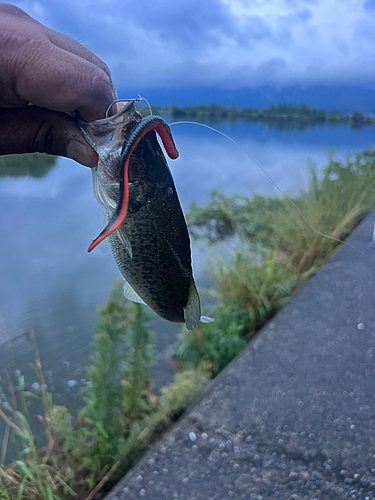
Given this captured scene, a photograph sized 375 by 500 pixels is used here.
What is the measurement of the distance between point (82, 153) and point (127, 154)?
13.1 inches

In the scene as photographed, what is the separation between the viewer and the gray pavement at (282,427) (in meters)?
1.67

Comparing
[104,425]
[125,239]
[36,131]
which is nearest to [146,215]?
[125,239]

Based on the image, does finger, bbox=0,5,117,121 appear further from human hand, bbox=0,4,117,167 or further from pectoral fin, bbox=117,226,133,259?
pectoral fin, bbox=117,226,133,259

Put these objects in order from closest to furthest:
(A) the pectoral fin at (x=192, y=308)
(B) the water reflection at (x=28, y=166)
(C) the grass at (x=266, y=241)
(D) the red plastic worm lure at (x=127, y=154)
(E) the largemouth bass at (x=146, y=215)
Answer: (D) the red plastic worm lure at (x=127, y=154) → (E) the largemouth bass at (x=146, y=215) → (A) the pectoral fin at (x=192, y=308) → (C) the grass at (x=266, y=241) → (B) the water reflection at (x=28, y=166)

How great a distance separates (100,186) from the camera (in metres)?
0.83

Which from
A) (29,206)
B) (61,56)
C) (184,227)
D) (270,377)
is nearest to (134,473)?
(270,377)

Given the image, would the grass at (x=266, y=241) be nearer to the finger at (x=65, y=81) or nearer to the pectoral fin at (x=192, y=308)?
the pectoral fin at (x=192, y=308)

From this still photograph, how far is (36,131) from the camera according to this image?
3.34 feet

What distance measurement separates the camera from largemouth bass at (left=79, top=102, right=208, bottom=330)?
75 centimetres

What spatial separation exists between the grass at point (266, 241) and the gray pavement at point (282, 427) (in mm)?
183

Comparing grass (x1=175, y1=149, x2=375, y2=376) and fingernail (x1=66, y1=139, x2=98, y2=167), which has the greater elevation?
fingernail (x1=66, y1=139, x2=98, y2=167)

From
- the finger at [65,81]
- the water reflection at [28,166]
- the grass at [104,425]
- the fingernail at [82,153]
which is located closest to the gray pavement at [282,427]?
the grass at [104,425]

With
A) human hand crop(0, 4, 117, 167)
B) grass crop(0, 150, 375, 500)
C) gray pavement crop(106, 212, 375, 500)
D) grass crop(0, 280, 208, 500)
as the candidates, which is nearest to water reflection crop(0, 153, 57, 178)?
grass crop(0, 150, 375, 500)

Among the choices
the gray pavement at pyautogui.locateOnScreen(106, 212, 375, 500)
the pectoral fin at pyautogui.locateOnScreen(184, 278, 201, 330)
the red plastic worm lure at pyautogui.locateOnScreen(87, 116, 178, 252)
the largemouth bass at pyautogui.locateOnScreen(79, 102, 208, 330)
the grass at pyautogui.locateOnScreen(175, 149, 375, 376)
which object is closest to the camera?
the red plastic worm lure at pyautogui.locateOnScreen(87, 116, 178, 252)
